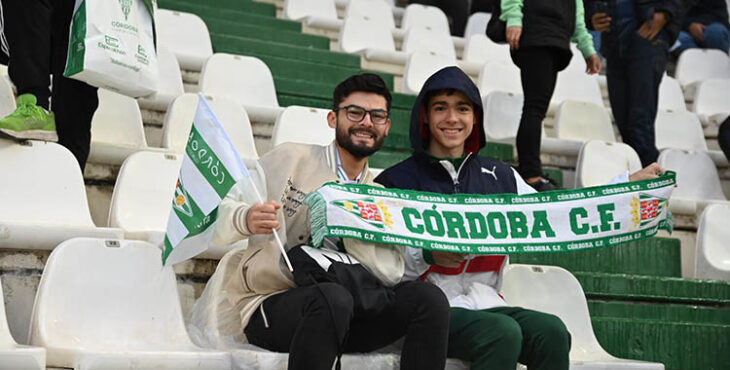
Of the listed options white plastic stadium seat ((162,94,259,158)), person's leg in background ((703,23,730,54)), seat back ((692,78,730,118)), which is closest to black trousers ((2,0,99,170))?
white plastic stadium seat ((162,94,259,158))

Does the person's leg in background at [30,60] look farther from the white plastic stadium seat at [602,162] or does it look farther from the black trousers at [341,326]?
the white plastic stadium seat at [602,162]

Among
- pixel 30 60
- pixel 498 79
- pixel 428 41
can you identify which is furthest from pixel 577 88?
pixel 30 60

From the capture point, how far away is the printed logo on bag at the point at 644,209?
3.50m

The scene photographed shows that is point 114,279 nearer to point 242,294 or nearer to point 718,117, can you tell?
point 242,294

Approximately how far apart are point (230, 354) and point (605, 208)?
4.29ft

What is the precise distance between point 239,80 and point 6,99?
1563 millimetres

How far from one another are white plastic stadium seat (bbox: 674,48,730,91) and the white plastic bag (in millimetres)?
5125

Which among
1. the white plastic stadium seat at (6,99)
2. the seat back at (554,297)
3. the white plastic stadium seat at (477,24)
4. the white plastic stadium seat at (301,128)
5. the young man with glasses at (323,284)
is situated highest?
the white plastic stadium seat at (477,24)

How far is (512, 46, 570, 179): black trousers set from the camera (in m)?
4.84

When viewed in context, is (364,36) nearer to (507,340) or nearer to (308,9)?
(308,9)

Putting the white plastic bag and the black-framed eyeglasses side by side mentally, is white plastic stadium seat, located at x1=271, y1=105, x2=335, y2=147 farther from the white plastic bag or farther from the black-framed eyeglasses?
the black-framed eyeglasses

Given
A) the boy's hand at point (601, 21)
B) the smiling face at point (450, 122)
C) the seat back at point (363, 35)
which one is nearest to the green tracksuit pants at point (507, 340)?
the smiling face at point (450, 122)

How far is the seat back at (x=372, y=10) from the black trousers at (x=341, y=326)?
4830 millimetres

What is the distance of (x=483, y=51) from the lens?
7.61 m
